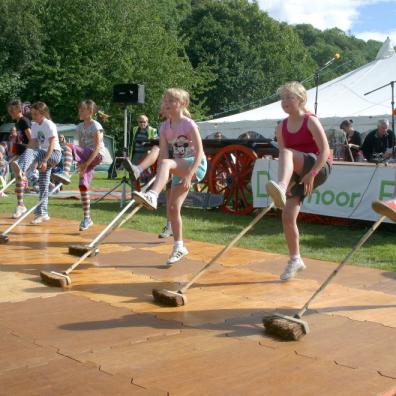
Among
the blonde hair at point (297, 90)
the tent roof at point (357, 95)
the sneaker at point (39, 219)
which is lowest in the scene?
the sneaker at point (39, 219)

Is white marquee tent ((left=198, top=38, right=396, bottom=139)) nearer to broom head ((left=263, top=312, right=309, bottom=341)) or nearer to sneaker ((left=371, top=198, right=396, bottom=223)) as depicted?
sneaker ((left=371, top=198, right=396, bottom=223))

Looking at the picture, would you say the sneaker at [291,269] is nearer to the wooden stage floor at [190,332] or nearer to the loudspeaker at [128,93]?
the wooden stage floor at [190,332]

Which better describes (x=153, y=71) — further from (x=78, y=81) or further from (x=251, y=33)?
(x=251, y=33)

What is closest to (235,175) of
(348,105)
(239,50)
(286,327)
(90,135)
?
(90,135)

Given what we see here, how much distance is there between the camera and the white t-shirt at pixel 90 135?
7598 millimetres

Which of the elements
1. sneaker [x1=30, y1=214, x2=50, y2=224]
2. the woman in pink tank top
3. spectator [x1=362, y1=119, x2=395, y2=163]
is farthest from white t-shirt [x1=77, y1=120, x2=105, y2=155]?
spectator [x1=362, y1=119, x2=395, y2=163]

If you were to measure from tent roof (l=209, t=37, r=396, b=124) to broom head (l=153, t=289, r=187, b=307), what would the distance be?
13363 mm

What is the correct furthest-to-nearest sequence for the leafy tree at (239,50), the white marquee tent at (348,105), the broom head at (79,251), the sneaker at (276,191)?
the leafy tree at (239,50) → the white marquee tent at (348,105) → the broom head at (79,251) → the sneaker at (276,191)

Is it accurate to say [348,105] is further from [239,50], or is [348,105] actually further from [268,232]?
[239,50]

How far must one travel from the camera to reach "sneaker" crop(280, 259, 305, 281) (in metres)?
5.14

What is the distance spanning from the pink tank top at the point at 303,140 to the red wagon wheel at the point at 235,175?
4645 millimetres

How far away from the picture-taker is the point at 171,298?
4270 mm

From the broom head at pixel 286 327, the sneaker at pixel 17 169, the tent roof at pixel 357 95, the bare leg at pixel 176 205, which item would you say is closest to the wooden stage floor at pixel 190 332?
the broom head at pixel 286 327

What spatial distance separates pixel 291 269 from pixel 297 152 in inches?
38.6
